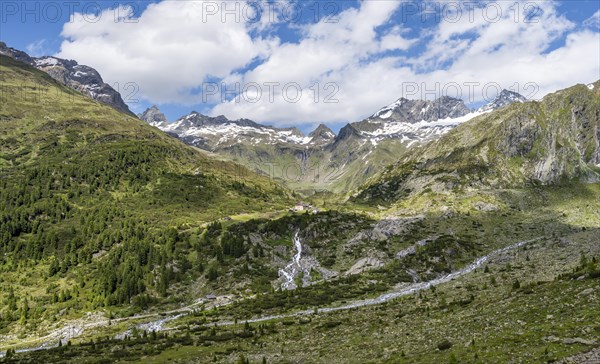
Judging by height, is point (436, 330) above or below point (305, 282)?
above

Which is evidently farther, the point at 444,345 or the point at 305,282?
the point at 305,282

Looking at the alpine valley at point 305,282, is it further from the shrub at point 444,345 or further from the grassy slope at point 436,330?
the grassy slope at point 436,330

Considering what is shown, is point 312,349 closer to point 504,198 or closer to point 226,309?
point 226,309

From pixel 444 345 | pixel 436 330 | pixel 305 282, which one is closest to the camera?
pixel 444 345

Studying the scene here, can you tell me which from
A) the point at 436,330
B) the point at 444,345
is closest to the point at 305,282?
the point at 436,330

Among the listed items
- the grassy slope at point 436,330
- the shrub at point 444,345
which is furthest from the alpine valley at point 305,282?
the grassy slope at point 436,330

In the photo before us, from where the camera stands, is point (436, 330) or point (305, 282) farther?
point (305, 282)

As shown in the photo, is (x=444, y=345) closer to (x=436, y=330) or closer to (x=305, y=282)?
(x=436, y=330)

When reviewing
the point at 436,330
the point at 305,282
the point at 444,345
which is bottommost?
the point at 305,282

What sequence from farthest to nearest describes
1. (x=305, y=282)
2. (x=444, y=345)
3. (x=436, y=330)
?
(x=305, y=282)
(x=436, y=330)
(x=444, y=345)

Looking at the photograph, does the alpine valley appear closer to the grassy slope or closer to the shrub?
the shrub

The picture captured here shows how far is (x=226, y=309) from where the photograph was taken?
89188 mm

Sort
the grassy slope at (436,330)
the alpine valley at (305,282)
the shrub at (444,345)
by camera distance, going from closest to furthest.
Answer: the grassy slope at (436,330)
the shrub at (444,345)
the alpine valley at (305,282)

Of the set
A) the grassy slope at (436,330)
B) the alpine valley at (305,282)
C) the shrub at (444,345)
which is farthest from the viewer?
the alpine valley at (305,282)
